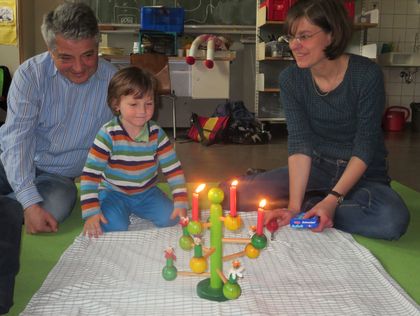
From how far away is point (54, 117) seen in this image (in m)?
1.68

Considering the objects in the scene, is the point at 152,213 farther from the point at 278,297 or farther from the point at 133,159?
the point at 278,297

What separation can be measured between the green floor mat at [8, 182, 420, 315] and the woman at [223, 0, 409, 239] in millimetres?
68

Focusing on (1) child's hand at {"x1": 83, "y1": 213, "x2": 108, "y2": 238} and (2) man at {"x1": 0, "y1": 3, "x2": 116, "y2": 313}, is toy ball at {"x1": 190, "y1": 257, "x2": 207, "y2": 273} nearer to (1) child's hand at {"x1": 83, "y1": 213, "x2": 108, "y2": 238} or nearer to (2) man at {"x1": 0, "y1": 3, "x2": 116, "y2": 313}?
(1) child's hand at {"x1": 83, "y1": 213, "x2": 108, "y2": 238}

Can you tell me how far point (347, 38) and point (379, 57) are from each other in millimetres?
4035

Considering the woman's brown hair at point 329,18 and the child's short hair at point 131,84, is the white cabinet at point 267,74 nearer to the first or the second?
the woman's brown hair at point 329,18

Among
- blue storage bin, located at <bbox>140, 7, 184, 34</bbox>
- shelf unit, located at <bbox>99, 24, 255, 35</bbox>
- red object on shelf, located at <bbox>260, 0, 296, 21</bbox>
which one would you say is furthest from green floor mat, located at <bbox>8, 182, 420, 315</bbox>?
shelf unit, located at <bbox>99, 24, 255, 35</bbox>

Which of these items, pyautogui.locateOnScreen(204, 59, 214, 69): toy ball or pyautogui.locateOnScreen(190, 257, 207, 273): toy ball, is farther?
pyautogui.locateOnScreen(204, 59, 214, 69): toy ball

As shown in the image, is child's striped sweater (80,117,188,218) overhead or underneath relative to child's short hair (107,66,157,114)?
underneath

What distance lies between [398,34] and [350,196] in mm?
4290

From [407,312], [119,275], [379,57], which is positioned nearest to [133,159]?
[119,275]

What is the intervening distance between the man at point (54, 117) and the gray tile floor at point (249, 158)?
37.8 inches

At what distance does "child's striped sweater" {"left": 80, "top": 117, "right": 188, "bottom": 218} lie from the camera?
1.51 meters

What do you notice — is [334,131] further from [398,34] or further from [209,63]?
[398,34]

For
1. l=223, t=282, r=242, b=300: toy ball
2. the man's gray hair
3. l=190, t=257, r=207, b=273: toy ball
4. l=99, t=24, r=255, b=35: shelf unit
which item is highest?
l=99, t=24, r=255, b=35: shelf unit
